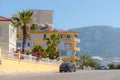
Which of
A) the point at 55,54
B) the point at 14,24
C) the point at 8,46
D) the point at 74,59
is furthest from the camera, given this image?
the point at 74,59

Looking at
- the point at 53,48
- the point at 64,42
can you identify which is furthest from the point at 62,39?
the point at 53,48

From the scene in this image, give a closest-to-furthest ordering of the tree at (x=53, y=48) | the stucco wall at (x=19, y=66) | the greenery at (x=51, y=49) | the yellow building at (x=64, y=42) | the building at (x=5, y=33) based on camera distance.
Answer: the stucco wall at (x=19, y=66) < the building at (x=5, y=33) < the greenery at (x=51, y=49) < the tree at (x=53, y=48) < the yellow building at (x=64, y=42)

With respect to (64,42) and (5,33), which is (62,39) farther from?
(5,33)

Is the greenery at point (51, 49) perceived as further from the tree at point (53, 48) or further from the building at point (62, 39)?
the building at point (62, 39)

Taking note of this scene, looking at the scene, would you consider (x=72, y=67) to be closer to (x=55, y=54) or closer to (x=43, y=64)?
(x=43, y=64)

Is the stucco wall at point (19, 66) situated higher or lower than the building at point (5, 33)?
lower

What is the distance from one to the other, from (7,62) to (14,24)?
87.0 ft

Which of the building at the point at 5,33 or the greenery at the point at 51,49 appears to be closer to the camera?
the building at the point at 5,33

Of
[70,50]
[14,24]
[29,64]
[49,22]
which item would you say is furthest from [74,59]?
[29,64]

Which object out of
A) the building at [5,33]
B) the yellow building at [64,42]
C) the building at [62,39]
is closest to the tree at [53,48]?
the building at [5,33]

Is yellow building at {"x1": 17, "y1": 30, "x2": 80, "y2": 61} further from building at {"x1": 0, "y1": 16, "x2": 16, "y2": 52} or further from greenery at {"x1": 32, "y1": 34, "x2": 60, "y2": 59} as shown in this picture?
building at {"x1": 0, "y1": 16, "x2": 16, "y2": 52}

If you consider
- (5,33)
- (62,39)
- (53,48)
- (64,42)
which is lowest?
(53,48)

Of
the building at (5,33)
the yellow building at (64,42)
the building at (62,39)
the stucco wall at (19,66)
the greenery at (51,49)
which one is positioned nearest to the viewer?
the stucco wall at (19,66)

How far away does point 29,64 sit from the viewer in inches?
1994
